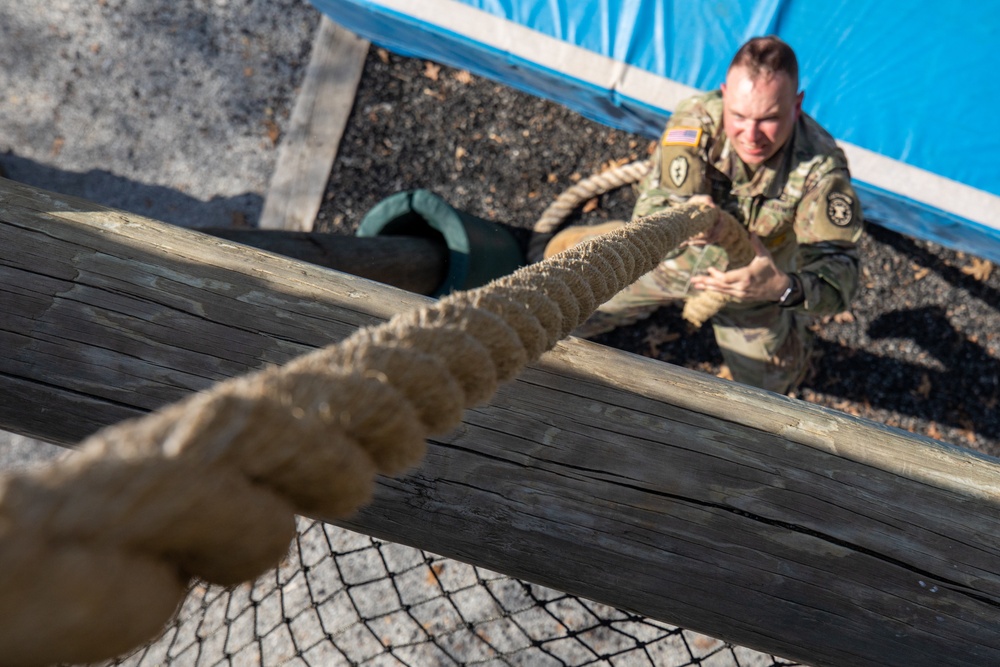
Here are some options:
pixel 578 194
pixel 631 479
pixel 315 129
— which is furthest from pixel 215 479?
pixel 315 129

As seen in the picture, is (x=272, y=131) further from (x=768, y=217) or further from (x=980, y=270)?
(x=980, y=270)

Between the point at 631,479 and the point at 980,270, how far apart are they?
3.96 metres

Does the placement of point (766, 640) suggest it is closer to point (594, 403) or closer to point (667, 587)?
point (667, 587)

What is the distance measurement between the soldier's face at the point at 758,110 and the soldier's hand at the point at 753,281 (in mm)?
420

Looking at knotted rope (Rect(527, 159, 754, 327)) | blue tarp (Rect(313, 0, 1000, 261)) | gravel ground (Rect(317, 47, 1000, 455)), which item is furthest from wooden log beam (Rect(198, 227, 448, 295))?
blue tarp (Rect(313, 0, 1000, 261))

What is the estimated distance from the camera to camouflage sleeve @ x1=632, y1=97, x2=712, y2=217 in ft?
10.4

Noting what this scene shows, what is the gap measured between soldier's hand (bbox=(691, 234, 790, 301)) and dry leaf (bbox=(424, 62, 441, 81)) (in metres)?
2.48

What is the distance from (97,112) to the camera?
14.6 feet

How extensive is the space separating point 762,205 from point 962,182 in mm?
1174

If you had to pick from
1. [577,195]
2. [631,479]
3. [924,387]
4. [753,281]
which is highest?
[577,195]

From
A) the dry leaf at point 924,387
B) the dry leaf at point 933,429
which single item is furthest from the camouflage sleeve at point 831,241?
the dry leaf at point 933,429

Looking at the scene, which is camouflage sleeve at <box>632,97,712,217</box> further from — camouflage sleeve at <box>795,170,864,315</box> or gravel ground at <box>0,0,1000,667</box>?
gravel ground at <box>0,0,1000,667</box>

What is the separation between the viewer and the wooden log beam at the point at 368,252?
2652mm

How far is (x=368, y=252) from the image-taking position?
2.97 meters
